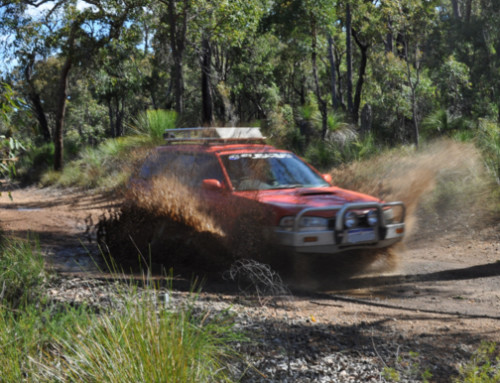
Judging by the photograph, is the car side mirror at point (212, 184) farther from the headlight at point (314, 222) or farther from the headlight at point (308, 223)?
the headlight at point (314, 222)

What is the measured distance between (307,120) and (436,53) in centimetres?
1807

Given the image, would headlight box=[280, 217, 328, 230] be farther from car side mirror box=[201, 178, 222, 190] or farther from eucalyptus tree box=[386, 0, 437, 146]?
eucalyptus tree box=[386, 0, 437, 146]

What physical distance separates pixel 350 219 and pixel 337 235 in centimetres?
29

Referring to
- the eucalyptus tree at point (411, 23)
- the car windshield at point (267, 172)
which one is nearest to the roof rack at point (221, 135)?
the car windshield at point (267, 172)

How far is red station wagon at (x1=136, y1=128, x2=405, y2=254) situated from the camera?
259 inches

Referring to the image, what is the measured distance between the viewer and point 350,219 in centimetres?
672

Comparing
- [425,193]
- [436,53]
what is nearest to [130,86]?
[436,53]

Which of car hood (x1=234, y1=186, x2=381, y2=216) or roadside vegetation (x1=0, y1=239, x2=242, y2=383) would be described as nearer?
roadside vegetation (x1=0, y1=239, x2=242, y2=383)

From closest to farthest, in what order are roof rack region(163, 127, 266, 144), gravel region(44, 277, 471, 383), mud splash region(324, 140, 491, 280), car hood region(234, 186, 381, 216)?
1. gravel region(44, 277, 471, 383)
2. car hood region(234, 186, 381, 216)
3. roof rack region(163, 127, 266, 144)
4. mud splash region(324, 140, 491, 280)

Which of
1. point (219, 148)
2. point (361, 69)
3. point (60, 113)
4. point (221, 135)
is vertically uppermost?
point (361, 69)

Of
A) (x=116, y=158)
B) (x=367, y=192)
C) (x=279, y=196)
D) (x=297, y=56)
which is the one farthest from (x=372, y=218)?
(x=297, y=56)

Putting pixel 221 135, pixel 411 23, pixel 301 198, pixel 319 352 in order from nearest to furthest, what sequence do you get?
pixel 319 352
pixel 301 198
pixel 221 135
pixel 411 23

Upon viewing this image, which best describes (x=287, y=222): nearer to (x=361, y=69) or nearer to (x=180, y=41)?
(x=180, y=41)

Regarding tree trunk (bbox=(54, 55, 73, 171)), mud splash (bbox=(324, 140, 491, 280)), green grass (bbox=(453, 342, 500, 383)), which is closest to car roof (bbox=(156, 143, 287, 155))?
mud splash (bbox=(324, 140, 491, 280))
